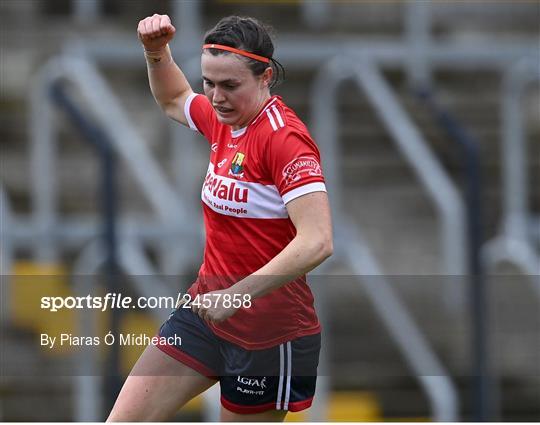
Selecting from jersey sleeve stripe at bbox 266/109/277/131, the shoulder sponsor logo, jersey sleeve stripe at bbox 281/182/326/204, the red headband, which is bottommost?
jersey sleeve stripe at bbox 281/182/326/204

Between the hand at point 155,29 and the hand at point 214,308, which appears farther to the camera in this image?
the hand at point 155,29

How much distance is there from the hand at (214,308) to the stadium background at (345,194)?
2221 millimetres

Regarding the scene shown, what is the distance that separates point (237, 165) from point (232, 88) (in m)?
0.24

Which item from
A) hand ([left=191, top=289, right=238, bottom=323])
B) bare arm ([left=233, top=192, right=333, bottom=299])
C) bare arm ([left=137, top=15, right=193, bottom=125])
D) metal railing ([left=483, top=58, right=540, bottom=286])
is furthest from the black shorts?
metal railing ([left=483, top=58, right=540, bottom=286])

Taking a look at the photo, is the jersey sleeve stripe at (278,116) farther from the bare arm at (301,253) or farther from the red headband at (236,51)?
the bare arm at (301,253)

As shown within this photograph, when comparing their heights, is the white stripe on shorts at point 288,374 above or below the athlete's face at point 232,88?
below

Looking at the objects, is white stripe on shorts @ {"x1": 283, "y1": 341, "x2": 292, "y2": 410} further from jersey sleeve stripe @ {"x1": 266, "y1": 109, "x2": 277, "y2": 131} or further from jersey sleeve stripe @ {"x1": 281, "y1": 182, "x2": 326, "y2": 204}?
jersey sleeve stripe @ {"x1": 266, "y1": 109, "x2": 277, "y2": 131}

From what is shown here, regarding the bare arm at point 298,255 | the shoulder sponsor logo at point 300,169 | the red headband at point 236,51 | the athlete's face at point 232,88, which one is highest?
the red headband at point 236,51

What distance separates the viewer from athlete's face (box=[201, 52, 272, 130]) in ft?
14.8

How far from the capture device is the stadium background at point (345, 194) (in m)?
7.16

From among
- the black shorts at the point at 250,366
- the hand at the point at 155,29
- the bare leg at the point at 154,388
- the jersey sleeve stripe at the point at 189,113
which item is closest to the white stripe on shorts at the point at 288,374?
the black shorts at the point at 250,366

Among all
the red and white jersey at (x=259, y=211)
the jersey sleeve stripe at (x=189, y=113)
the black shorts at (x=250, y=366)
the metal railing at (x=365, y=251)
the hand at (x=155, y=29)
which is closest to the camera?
the red and white jersey at (x=259, y=211)

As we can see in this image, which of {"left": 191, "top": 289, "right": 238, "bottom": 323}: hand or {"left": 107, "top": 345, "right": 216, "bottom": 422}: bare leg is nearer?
{"left": 191, "top": 289, "right": 238, "bottom": 323}: hand

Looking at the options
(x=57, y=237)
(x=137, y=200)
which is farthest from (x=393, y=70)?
(x=57, y=237)
